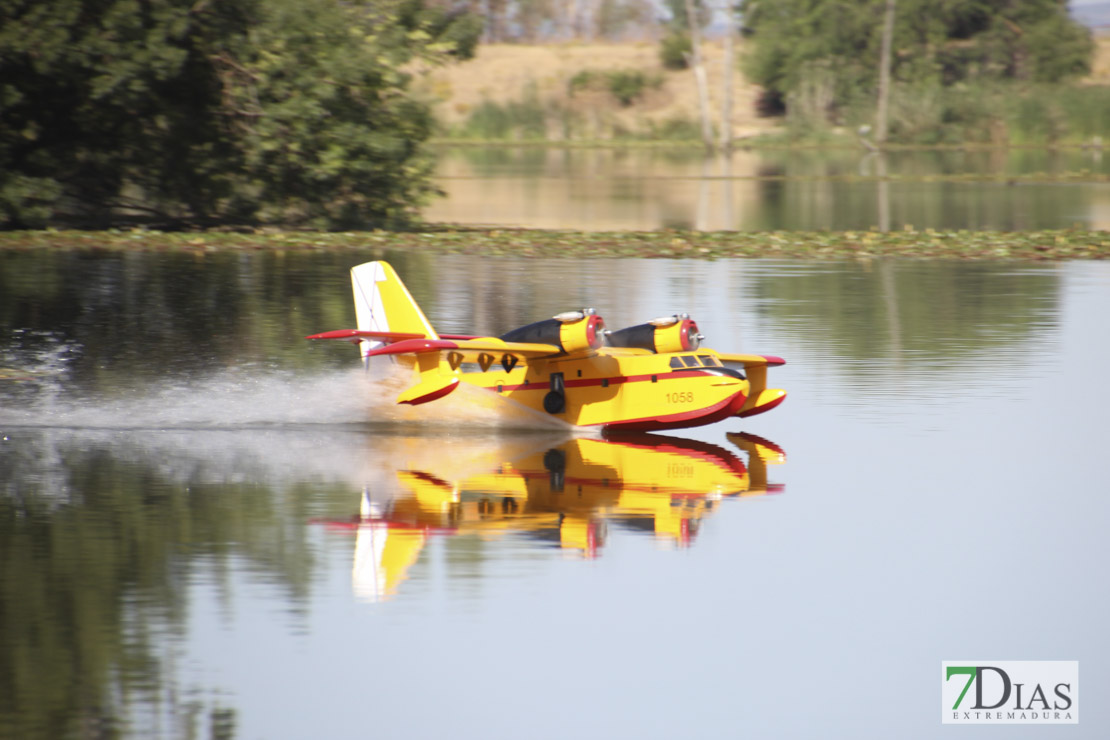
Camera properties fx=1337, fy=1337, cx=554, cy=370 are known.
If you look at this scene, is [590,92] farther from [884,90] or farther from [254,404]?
[254,404]

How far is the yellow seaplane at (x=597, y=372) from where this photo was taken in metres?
19.6

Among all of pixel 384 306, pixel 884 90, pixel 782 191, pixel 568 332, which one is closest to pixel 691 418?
pixel 568 332

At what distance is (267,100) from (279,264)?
8937 millimetres

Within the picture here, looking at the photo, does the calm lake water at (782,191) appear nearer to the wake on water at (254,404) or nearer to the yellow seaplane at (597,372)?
the wake on water at (254,404)

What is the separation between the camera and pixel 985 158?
108 meters

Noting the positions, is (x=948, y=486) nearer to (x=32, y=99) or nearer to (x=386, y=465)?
(x=386, y=465)

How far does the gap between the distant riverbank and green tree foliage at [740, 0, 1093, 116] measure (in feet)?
295

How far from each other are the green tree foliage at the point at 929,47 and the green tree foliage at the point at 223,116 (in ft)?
303

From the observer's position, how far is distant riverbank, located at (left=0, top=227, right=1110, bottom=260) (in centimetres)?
4591

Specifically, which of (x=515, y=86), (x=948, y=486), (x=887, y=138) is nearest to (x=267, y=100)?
(x=948, y=486)

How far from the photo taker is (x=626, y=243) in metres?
47.7

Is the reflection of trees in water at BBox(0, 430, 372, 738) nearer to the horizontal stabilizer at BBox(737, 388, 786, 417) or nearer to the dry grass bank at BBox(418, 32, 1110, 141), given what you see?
the horizontal stabilizer at BBox(737, 388, 786, 417)

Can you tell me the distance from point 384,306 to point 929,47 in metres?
129

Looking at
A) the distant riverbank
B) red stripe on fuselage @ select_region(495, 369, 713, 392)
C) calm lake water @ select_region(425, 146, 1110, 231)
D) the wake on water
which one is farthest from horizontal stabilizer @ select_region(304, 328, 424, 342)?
calm lake water @ select_region(425, 146, 1110, 231)
